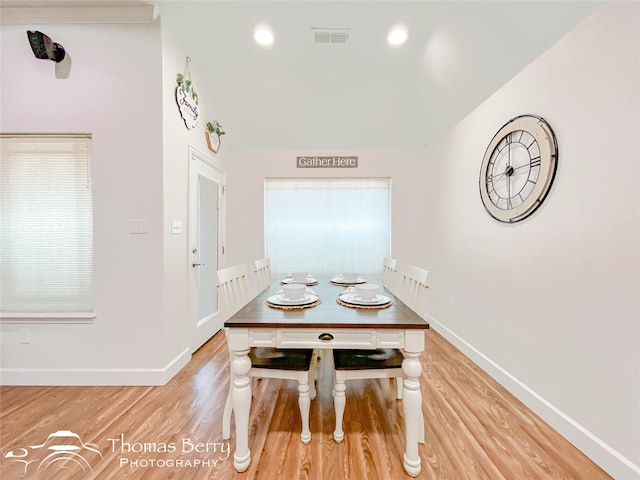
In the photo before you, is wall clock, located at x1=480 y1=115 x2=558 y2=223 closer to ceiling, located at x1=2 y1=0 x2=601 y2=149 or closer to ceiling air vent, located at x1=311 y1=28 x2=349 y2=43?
ceiling, located at x1=2 y1=0 x2=601 y2=149

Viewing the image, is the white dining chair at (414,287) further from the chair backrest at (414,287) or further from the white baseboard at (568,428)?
the white baseboard at (568,428)

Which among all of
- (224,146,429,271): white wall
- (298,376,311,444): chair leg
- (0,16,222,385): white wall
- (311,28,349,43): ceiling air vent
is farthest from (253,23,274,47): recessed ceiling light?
(298,376,311,444): chair leg

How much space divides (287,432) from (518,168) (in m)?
2.35

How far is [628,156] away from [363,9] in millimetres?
2052

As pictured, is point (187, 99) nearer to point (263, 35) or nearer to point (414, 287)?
point (263, 35)

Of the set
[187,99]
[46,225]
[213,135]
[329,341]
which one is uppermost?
[187,99]

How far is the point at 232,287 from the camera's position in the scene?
171cm

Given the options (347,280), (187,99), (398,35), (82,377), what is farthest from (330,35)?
(82,377)

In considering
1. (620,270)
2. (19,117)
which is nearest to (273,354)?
(620,270)

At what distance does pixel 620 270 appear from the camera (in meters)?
1.28

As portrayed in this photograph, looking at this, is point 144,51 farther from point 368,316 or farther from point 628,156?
point 628,156

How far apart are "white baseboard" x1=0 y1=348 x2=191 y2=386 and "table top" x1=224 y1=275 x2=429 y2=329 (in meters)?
1.24

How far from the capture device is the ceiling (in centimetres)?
187

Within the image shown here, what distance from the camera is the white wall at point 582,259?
125cm
